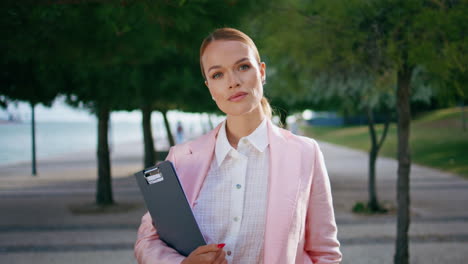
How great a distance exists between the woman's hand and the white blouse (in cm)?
14

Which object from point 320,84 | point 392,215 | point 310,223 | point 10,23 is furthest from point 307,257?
point 392,215

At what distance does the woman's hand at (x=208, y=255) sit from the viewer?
1.49 meters

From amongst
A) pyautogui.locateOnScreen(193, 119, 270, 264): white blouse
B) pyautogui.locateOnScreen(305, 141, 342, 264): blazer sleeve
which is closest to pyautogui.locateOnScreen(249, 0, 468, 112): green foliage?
pyautogui.locateOnScreen(305, 141, 342, 264): blazer sleeve

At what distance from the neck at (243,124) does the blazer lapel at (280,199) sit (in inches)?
5.3

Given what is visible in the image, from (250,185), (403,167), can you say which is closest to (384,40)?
(403,167)

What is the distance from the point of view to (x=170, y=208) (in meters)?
1.62

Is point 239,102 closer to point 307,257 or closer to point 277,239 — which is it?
point 277,239

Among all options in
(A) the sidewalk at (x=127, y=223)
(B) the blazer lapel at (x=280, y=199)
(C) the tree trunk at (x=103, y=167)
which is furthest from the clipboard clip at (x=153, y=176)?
(C) the tree trunk at (x=103, y=167)

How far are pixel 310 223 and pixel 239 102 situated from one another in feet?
1.72

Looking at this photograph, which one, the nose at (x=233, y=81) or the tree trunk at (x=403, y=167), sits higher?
the nose at (x=233, y=81)

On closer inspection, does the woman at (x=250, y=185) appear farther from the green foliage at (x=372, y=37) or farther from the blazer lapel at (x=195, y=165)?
the green foliage at (x=372, y=37)

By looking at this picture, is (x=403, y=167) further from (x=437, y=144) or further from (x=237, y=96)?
(x=437, y=144)

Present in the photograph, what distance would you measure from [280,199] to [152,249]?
1.66 feet

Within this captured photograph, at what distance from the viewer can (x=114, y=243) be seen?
6832mm
